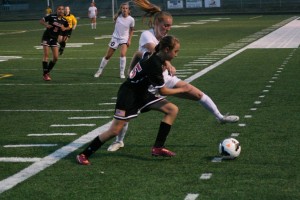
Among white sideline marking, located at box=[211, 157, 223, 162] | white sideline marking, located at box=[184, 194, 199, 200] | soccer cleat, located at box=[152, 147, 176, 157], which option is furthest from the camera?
soccer cleat, located at box=[152, 147, 176, 157]

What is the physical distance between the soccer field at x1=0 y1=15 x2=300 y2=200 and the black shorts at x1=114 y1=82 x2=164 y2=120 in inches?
21.7

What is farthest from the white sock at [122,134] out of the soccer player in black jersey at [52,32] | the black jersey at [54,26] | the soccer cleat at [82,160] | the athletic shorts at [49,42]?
the black jersey at [54,26]

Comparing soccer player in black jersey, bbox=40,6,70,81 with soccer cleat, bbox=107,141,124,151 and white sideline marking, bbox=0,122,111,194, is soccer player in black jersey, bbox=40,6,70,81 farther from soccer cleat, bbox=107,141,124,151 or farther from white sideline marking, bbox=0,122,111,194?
A: soccer cleat, bbox=107,141,124,151

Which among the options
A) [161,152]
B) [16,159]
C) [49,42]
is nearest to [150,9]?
[161,152]

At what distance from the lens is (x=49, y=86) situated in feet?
54.7

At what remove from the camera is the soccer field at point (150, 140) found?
6.98m

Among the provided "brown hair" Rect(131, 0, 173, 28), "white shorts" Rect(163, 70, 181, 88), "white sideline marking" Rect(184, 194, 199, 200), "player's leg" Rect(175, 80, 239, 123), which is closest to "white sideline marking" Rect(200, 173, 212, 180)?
"white sideline marking" Rect(184, 194, 199, 200)

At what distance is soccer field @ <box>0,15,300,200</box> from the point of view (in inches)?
275

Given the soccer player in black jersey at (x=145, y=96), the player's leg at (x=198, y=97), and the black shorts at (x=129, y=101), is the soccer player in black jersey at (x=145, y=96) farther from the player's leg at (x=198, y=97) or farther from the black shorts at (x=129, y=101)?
the player's leg at (x=198, y=97)

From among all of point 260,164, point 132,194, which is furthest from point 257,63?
point 132,194

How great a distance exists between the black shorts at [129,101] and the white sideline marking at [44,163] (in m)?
0.96

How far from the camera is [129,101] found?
8.12 meters

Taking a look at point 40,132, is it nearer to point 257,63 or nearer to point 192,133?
point 192,133

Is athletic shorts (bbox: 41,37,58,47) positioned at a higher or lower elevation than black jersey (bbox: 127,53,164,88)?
lower
